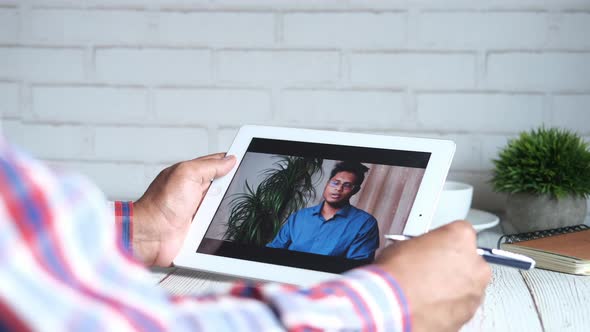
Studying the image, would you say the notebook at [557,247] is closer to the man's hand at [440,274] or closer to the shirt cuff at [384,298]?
the man's hand at [440,274]

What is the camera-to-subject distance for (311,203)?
874 mm

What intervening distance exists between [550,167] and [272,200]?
50cm

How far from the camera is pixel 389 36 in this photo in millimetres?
1339

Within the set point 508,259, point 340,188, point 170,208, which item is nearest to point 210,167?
point 170,208

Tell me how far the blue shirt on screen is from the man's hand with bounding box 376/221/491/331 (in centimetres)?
21

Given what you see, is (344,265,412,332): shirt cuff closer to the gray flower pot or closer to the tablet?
the tablet

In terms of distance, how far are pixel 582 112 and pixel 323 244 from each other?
2.45ft

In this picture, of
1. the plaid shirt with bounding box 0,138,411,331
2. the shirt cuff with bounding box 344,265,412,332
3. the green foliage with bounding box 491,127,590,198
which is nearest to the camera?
the plaid shirt with bounding box 0,138,411,331

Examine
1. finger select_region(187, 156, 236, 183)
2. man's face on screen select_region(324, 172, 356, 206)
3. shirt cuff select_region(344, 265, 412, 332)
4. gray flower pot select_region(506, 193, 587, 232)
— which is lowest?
A: gray flower pot select_region(506, 193, 587, 232)

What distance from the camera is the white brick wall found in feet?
4.31

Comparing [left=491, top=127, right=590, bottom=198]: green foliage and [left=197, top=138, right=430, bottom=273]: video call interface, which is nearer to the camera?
[left=197, top=138, right=430, bottom=273]: video call interface

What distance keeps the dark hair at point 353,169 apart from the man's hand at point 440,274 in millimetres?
266

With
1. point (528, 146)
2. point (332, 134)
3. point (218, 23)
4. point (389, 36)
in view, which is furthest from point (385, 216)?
point (218, 23)

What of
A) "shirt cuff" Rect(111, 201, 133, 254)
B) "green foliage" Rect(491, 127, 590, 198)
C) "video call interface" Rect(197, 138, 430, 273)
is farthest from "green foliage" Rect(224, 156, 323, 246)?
"green foliage" Rect(491, 127, 590, 198)
